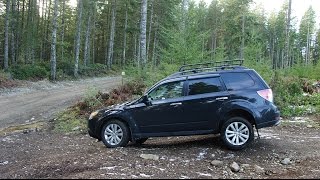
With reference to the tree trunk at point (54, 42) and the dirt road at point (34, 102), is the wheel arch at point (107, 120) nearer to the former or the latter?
the dirt road at point (34, 102)

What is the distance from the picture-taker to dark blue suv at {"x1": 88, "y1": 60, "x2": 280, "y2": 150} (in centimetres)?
866

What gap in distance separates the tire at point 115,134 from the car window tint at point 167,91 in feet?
3.54

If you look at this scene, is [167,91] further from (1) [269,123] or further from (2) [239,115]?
(1) [269,123]

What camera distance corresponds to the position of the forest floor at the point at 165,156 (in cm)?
676

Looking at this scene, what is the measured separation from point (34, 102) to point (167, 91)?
41.9 ft

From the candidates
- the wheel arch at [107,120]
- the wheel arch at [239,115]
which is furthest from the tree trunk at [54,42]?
the wheel arch at [239,115]

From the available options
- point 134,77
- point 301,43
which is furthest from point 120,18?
point 301,43

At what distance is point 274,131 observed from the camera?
12.2m

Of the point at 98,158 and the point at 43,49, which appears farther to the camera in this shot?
the point at 43,49

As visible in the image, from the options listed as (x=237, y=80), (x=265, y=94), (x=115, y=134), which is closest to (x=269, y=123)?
(x=265, y=94)

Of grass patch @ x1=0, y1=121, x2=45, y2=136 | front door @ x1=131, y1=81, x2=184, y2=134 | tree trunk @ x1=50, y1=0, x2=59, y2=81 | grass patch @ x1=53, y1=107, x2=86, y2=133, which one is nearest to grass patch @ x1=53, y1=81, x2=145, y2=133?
grass patch @ x1=53, y1=107, x2=86, y2=133

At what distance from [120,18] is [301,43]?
6106cm

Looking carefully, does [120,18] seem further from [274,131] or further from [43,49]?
[274,131]

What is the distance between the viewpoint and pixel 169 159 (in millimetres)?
7680
